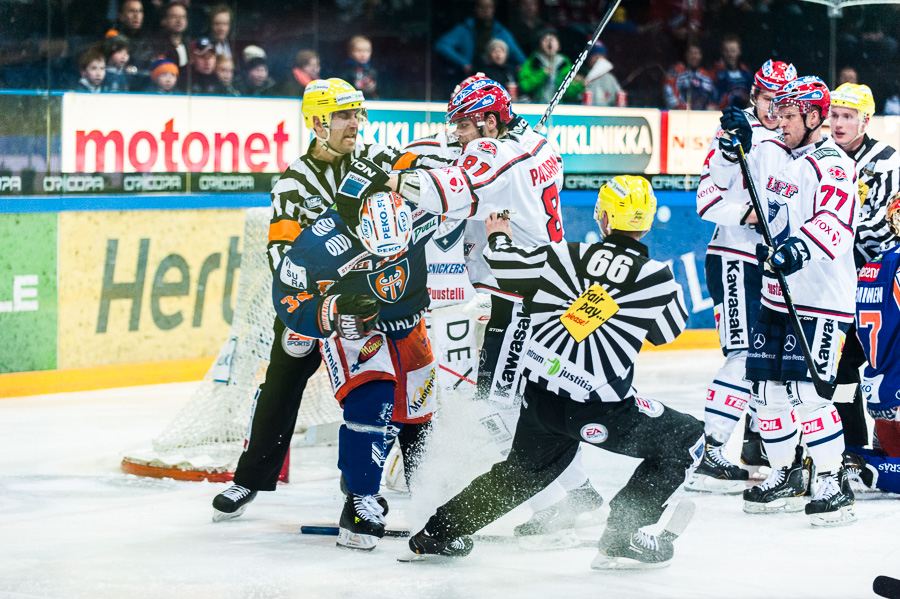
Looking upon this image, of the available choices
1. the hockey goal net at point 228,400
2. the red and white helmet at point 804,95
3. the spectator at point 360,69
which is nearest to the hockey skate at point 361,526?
the hockey goal net at point 228,400

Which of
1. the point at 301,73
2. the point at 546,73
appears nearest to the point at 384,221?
the point at 301,73

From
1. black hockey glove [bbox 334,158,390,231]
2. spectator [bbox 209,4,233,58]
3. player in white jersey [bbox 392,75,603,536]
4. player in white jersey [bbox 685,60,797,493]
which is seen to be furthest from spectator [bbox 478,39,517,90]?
black hockey glove [bbox 334,158,390,231]

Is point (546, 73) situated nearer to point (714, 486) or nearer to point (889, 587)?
point (714, 486)

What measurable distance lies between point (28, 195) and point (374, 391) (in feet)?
11.2

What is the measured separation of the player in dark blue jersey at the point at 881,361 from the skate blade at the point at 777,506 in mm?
385

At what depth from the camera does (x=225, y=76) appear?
7.54 meters

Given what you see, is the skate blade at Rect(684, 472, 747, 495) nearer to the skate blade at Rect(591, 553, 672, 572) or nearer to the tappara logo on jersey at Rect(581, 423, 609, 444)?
the skate blade at Rect(591, 553, 672, 572)

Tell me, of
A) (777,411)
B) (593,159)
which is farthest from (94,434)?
(593,159)

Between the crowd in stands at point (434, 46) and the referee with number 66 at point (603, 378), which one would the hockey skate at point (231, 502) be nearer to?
the referee with number 66 at point (603, 378)

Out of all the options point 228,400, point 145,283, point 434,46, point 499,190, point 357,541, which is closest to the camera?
point 357,541

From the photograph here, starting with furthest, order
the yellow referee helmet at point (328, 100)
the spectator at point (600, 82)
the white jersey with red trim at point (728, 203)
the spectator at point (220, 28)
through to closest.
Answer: the spectator at point (600, 82)
the spectator at point (220, 28)
the white jersey with red trim at point (728, 203)
the yellow referee helmet at point (328, 100)

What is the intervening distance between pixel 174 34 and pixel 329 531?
163 inches

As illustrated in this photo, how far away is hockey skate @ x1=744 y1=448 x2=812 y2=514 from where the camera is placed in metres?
4.53

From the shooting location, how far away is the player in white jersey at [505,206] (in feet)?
13.2
